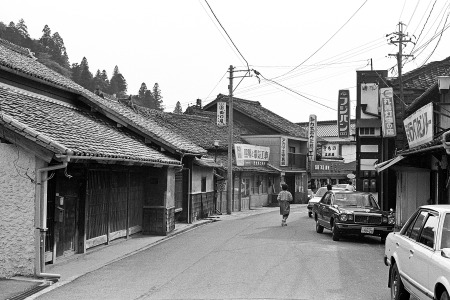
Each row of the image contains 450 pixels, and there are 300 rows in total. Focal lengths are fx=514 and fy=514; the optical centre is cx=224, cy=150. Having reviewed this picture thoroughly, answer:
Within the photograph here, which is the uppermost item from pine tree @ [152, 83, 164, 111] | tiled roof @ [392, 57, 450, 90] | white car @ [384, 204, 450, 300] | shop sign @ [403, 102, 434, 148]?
pine tree @ [152, 83, 164, 111]

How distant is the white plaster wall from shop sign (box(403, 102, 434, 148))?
9431 millimetres

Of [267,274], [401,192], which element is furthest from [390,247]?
[401,192]

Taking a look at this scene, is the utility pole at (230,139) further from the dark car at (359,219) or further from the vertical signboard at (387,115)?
the dark car at (359,219)

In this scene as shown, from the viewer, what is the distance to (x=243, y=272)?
1072cm

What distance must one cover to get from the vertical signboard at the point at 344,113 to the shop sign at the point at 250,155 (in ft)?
25.1

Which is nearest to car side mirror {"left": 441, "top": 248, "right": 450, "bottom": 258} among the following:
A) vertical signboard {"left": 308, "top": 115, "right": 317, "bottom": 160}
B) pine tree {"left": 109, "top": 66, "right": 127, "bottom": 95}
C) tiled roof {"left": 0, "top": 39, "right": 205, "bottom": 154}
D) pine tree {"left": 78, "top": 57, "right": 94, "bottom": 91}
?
tiled roof {"left": 0, "top": 39, "right": 205, "bottom": 154}

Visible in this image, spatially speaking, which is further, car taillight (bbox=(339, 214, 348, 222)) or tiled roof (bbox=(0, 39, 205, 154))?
car taillight (bbox=(339, 214, 348, 222))

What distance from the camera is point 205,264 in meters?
11.9

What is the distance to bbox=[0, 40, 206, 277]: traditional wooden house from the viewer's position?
9828 mm

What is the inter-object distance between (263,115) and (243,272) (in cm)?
3777

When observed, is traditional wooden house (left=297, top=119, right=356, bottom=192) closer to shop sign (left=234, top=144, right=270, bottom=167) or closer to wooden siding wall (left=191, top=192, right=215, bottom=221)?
shop sign (left=234, top=144, right=270, bottom=167)

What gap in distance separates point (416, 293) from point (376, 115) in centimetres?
1941

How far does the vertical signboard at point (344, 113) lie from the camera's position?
2732 centimetres


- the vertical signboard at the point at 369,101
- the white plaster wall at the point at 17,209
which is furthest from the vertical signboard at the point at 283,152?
the white plaster wall at the point at 17,209
